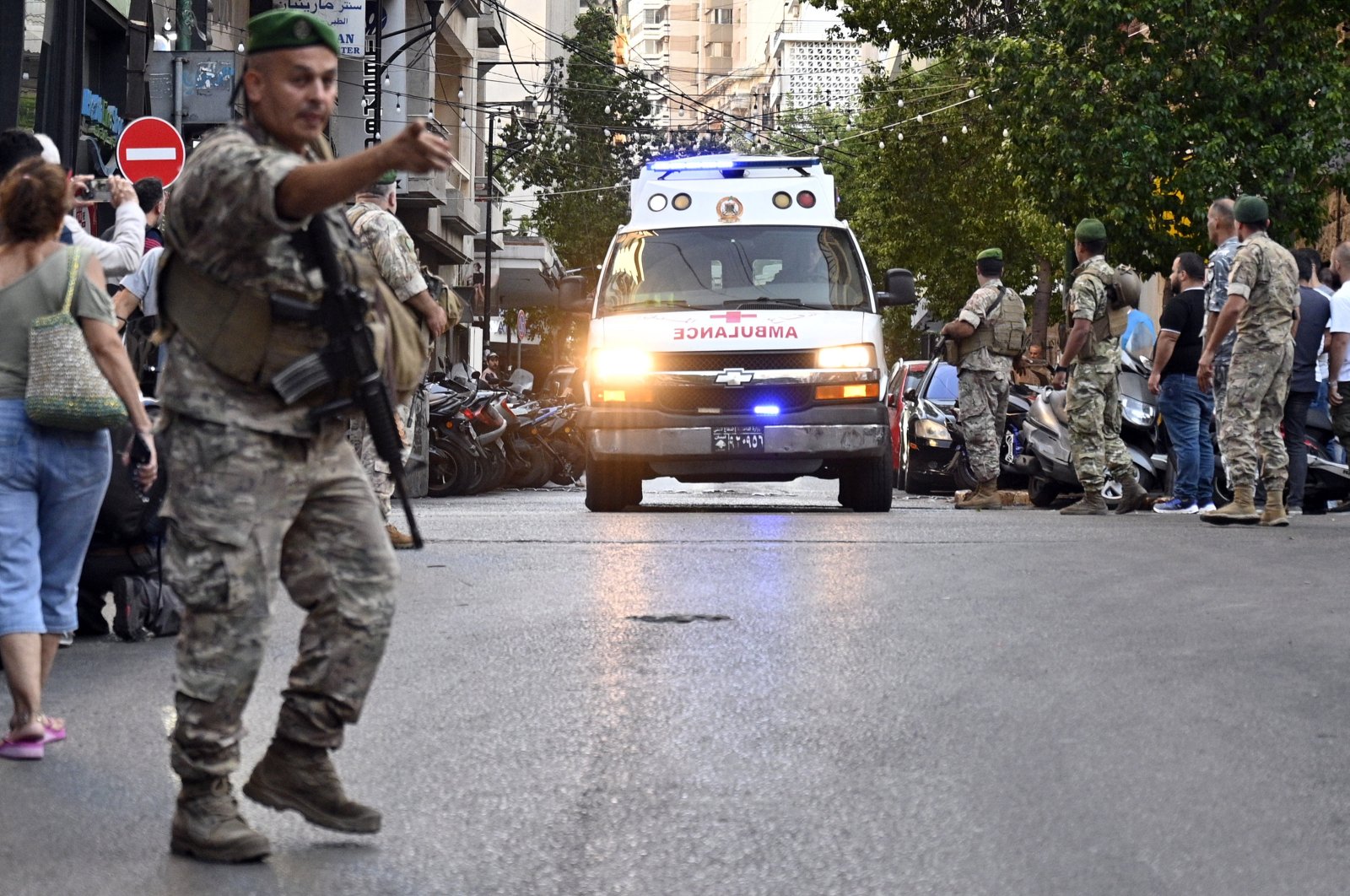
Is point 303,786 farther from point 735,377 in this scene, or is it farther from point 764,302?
point 764,302

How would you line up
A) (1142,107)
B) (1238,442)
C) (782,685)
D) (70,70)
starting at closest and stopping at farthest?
1. (782,685)
2. (1238,442)
3. (70,70)
4. (1142,107)

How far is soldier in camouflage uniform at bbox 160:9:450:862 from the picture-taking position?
14.7 feet

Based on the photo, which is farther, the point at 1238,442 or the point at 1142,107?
the point at 1142,107

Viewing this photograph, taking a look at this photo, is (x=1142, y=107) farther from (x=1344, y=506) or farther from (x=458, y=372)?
(x=1344, y=506)

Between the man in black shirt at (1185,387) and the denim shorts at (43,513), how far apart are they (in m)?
10.4

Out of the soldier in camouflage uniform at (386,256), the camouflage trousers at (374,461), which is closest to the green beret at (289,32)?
the soldier in camouflage uniform at (386,256)

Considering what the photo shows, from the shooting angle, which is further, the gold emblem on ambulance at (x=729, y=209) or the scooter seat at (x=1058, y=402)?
the scooter seat at (x=1058, y=402)

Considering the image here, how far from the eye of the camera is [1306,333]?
51.5ft

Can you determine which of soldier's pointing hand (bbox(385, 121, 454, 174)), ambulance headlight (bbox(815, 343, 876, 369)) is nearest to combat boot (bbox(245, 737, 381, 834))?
soldier's pointing hand (bbox(385, 121, 454, 174))

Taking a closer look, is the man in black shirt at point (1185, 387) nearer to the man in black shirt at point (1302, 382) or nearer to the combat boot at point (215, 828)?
the man in black shirt at point (1302, 382)

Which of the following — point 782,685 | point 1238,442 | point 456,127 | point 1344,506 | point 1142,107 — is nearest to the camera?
point 782,685

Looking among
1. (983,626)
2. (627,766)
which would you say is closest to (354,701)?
(627,766)

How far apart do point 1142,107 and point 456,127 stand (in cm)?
2660

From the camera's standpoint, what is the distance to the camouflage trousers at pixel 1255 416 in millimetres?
13883
